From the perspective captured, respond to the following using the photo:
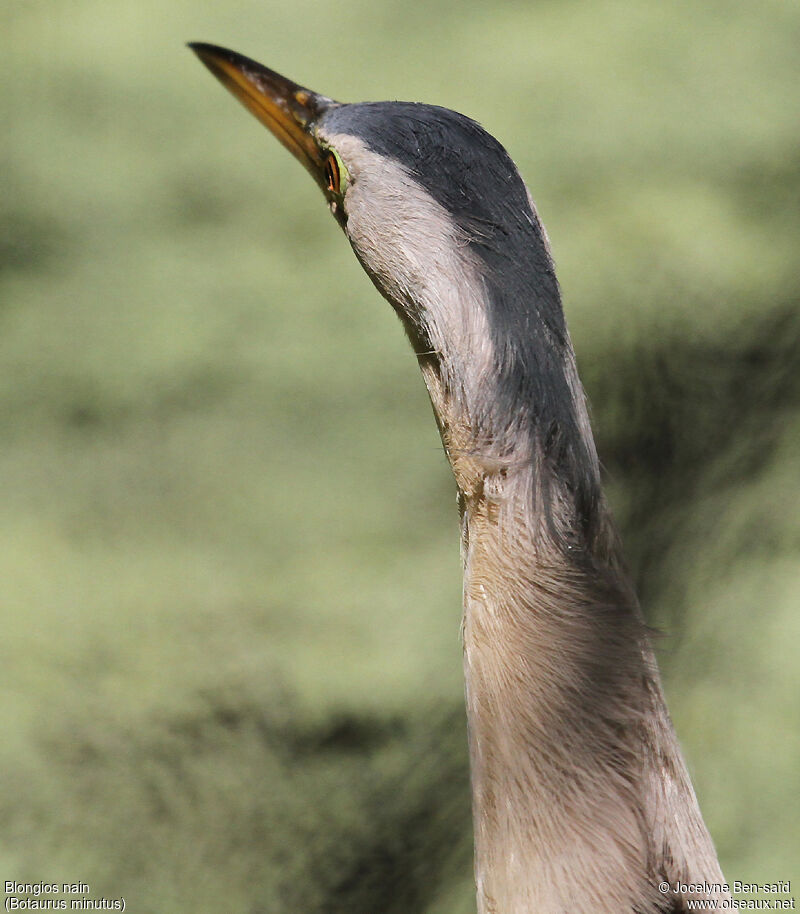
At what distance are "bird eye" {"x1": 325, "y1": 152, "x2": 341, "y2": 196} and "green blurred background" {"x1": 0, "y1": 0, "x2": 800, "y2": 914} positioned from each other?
0.59 meters

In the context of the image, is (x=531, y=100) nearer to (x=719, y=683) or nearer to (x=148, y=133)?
(x=148, y=133)

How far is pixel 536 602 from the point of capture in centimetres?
70

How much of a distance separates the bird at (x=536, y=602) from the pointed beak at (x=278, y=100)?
0.20 metres

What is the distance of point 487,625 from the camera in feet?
2.37

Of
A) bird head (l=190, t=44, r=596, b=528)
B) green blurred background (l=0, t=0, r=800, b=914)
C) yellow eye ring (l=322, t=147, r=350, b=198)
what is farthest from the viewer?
green blurred background (l=0, t=0, r=800, b=914)

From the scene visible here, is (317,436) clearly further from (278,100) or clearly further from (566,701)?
(566,701)

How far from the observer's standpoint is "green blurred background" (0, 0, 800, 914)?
4.12 ft

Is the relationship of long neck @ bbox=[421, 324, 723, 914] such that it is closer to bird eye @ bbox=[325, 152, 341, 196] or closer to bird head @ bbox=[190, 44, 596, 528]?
bird head @ bbox=[190, 44, 596, 528]

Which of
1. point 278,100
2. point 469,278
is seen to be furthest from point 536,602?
point 278,100

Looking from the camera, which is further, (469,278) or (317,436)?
(317,436)

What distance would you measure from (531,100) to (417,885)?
3.64ft

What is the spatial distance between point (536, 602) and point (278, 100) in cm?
52

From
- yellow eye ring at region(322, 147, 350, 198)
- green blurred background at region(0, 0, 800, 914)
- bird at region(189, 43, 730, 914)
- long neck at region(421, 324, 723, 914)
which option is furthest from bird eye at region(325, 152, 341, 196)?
green blurred background at region(0, 0, 800, 914)

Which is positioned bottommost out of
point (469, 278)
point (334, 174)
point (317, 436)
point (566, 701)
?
point (566, 701)
